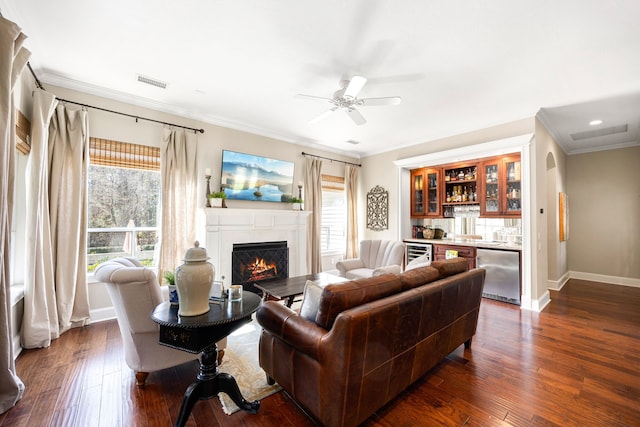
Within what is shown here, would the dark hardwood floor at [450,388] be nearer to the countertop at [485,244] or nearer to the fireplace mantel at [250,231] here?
the countertop at [485,244]

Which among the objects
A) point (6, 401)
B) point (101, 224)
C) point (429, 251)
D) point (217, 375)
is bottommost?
point (6, 401)

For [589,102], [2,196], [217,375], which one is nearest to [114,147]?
[2,196]

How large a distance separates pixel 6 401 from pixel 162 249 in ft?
6.83

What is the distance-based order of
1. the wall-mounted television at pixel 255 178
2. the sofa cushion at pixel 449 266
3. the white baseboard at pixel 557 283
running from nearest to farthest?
1. the sofa cushion at pixel 449 266
2. the wall-mounted television at pixel 255 178
3. the white baseboard at pixel 557 283

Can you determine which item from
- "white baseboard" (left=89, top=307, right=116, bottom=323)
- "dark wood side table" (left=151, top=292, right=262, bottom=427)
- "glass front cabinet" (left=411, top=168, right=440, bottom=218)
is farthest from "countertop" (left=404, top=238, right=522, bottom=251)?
"white baseboard" (left=89, top=307, right=116, bottom=323)

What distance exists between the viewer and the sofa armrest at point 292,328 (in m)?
1.57

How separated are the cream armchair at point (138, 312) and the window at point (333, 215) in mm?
4176

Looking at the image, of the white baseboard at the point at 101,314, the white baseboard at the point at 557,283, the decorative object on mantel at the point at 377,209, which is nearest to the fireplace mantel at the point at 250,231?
the white baseboard at the point at 101,314

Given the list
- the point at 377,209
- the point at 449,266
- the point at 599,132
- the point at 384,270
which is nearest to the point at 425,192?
the point at 377,209

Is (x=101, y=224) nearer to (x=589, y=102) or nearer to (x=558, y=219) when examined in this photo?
(x=589, y=102)

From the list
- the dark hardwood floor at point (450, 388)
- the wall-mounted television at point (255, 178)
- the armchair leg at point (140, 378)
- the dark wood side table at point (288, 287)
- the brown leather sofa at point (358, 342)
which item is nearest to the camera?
the brown leather sofa at point (358, 342)

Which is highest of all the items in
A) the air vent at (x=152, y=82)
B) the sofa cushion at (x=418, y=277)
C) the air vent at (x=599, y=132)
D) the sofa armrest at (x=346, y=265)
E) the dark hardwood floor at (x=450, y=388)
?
the air vent at (x=152, y=82)

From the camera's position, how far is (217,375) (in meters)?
1.82

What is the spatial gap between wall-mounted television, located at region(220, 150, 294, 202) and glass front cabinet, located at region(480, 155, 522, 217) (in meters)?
3.50
